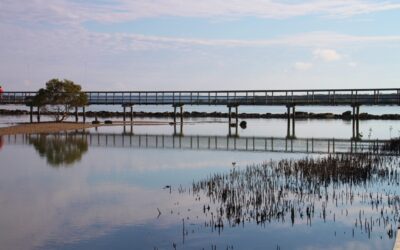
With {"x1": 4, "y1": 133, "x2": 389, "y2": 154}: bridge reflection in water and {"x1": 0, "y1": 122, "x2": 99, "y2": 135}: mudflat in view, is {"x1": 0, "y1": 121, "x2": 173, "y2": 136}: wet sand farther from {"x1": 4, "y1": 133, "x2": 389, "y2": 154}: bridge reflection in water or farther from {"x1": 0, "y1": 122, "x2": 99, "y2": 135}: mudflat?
{"x1": 4, "y1": 133, "x2": 389, "y2": 154}: bridge reflection in water

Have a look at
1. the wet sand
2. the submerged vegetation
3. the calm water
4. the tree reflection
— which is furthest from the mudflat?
the submerged vegetation

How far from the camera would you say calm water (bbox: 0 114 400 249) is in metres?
10.9

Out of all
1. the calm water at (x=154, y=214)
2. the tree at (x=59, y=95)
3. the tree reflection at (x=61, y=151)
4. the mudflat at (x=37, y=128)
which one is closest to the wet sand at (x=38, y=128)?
the mudflat at (x=37, y=128)

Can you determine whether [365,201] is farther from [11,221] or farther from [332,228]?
[11,221]

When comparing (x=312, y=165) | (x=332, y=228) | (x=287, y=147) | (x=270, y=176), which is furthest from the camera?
(x=287, y=147)

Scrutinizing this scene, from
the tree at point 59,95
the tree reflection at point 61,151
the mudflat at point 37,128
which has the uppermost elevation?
the tree at point 59,95

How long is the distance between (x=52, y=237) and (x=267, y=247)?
4.23m

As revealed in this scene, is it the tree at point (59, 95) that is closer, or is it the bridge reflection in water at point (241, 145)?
the bridge reflection in water at point (241, 145)

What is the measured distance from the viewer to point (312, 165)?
21203 mm

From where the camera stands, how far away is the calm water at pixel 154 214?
10.9 metres

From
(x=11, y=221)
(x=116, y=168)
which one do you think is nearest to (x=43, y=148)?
(x=116, y=168)

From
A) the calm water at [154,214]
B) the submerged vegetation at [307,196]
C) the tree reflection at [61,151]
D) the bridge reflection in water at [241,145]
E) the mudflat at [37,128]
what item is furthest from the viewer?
the mudflat at [37,128]

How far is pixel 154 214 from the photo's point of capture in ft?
43.7

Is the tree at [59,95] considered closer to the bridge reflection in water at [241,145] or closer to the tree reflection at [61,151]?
the bridge reflection in water at [241,145]
